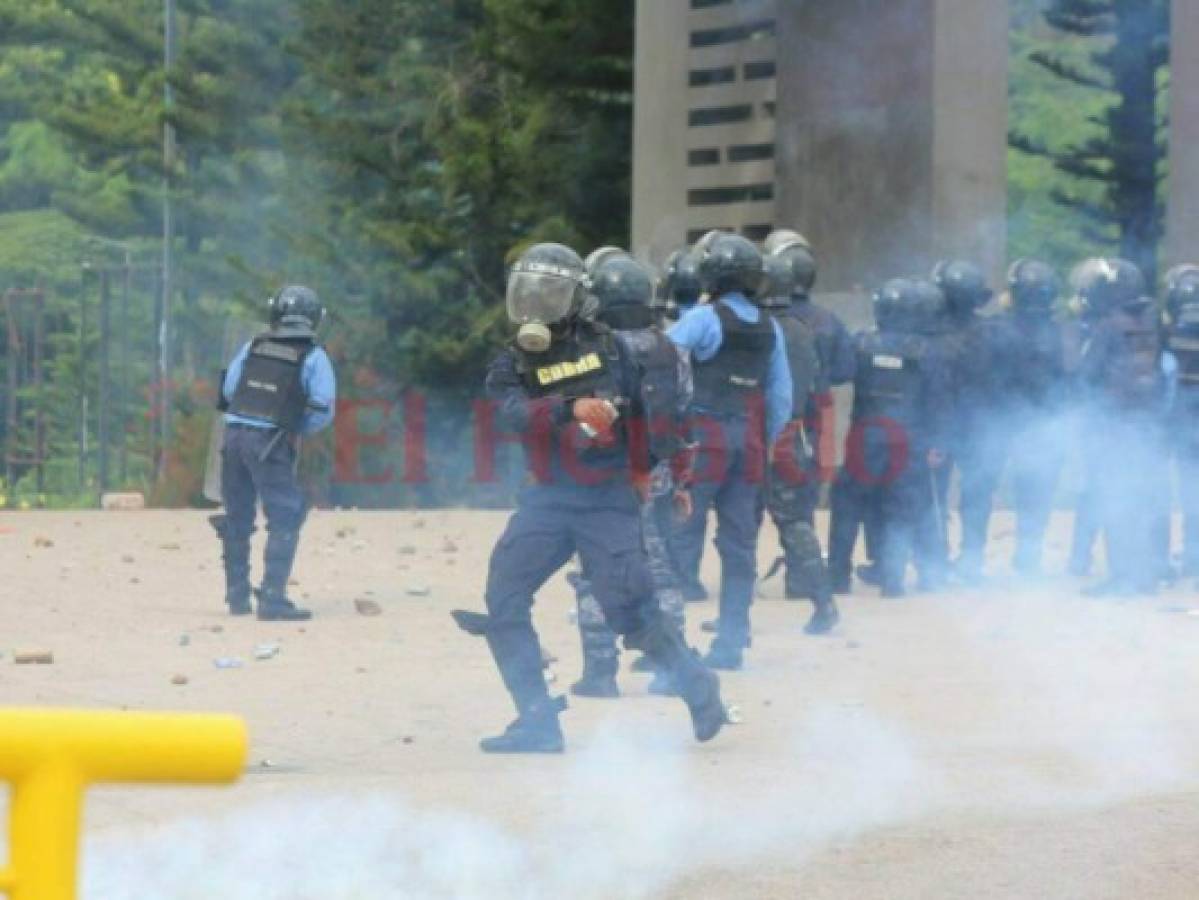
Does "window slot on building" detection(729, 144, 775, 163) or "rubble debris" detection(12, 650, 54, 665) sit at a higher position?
"window slot on building" detection(729, 144, 775, 163)

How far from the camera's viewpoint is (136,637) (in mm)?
12555

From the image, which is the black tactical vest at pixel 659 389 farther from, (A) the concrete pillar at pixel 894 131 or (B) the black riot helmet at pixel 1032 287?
(A) the concrete pillar at pixel 894 131

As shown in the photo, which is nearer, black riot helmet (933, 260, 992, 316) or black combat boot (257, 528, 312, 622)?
black combat boot (257, 528, 312, 622)

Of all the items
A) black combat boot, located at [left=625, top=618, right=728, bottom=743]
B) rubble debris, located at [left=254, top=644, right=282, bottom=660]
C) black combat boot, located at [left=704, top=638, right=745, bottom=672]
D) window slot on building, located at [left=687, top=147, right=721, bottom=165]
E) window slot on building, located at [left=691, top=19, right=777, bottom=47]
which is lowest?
rubble debris, located at [left=254, top=644, right=282, bottom=660]

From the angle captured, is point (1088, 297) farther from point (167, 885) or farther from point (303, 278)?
point (303, 278)

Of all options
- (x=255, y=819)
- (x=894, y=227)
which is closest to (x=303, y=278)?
(x=894, y=227)

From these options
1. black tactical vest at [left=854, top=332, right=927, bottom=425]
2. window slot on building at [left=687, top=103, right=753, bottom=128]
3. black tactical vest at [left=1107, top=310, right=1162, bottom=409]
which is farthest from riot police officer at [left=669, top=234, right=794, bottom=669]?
window slot on building at [left=687, top=103, right=753, bottom=128]

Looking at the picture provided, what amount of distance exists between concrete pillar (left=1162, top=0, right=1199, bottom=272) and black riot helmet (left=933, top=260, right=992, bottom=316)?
5316mm

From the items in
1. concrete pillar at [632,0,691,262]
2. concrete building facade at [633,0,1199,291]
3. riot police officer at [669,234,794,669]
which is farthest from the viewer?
concrete pillar at [632,0,691,262]

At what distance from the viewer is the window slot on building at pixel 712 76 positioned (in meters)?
24.5

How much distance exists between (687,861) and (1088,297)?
8.49 meters

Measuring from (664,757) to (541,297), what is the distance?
1.50m

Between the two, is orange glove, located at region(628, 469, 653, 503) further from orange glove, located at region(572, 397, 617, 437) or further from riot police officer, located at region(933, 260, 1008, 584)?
riot police officer, located at region(933, 260, 1008, 584)

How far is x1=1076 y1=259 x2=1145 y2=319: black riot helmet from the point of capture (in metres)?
14.6
